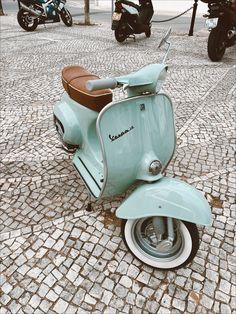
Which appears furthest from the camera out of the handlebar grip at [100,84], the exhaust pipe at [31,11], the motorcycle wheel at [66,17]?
the motorcycle wheel at [66,17]

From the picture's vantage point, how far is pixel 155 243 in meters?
2.00

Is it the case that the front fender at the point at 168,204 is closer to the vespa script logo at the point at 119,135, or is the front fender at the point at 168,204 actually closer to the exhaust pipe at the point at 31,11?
the vespa script logo at the point at 119,135

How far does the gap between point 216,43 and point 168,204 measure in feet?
17.4

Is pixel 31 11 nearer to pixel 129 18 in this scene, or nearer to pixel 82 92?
pixel 129 18

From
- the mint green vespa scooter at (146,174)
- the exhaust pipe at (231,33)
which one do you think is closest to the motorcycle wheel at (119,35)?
the exhaust pipe at (231,33)

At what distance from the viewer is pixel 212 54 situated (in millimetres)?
6117

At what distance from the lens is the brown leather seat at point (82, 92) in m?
2.12

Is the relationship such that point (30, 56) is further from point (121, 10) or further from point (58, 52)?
point (121, 10)

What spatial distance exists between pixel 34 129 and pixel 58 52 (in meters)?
4.04

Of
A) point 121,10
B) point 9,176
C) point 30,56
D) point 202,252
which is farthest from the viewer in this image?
point 121,10

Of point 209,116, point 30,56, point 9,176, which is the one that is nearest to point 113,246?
point 9,176

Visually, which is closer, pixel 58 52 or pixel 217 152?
pixel 217 152

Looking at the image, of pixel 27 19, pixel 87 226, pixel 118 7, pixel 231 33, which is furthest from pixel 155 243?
pixel 27 19

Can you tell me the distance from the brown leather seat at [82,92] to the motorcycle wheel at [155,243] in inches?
35.3
